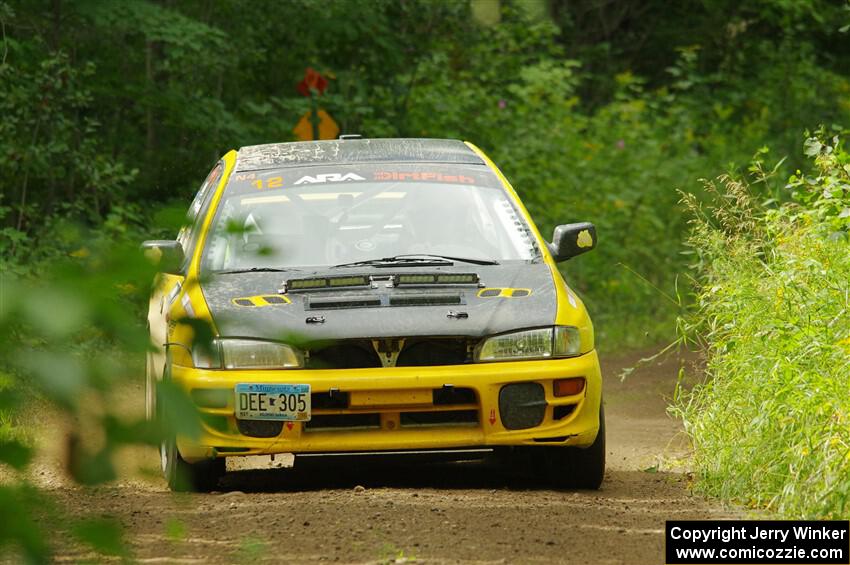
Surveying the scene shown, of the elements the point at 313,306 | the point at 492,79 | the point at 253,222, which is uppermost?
the point at 253,222

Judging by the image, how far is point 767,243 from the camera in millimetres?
7840

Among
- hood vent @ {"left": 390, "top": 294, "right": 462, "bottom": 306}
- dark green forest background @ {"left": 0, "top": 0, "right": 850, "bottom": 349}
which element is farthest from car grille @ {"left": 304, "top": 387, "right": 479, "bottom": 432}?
dark green forest background @ {"left": 0, "top": 0, "right": 850, "bottom": 349}

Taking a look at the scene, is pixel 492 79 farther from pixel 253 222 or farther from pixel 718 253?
pixel 253 222

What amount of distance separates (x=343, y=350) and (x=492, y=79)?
15349 mm

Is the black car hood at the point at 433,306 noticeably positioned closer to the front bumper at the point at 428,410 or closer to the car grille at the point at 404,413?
the front bumper at the point at 428,410

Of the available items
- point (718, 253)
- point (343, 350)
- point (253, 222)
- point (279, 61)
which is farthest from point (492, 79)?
point (253, 222)

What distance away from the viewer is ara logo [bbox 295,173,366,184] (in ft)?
25.5

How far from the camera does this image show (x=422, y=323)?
6.35 meters

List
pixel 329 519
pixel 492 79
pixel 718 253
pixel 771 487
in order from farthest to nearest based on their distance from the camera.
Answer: pixel 492 79 → pixel 718 253 → pixel 771 487 → pixel 329 519

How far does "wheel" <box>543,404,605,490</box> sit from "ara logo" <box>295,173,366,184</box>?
1.85 metres

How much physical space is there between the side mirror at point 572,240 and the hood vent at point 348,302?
1.35m

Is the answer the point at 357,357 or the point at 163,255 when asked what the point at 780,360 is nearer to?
the point at 357,357

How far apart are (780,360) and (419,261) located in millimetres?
1764

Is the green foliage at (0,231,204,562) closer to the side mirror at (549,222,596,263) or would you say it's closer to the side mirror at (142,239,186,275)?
the side mirror at (142,239,186,275)
